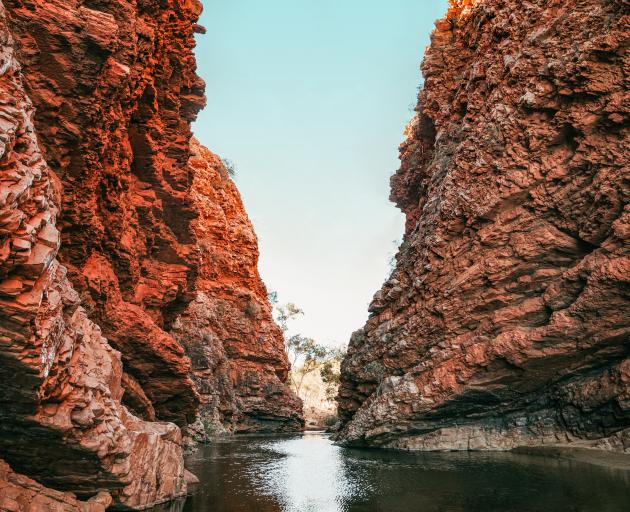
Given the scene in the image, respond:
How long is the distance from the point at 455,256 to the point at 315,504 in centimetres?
1894

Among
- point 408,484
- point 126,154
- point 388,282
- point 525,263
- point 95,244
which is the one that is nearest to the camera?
point 408,484

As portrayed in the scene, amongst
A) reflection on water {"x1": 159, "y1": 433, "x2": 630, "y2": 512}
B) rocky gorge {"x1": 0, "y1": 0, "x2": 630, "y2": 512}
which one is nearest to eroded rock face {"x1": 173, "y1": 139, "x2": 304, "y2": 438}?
rocky gorge {"x1": 0, "y1": 0, "x2": 630, "y2": 512}

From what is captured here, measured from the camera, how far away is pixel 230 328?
5647 cm

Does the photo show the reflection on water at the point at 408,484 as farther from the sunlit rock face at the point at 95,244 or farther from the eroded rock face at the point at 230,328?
Answer: the eroded rock face at the point at 230,328

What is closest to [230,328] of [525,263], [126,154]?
[126,154]

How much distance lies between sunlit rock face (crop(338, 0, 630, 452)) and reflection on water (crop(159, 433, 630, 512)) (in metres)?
3.12

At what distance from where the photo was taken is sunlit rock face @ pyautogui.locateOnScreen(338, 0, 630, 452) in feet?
77.5

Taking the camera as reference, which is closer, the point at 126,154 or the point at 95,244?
the point at 95,244

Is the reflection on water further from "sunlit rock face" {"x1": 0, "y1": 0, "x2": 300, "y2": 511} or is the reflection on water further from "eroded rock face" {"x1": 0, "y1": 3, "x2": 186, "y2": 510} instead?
"eroded rock face" {"x1": 0, "y1": 3, "x2": 186, "y2": 510}

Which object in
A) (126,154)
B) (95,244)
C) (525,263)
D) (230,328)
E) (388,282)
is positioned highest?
(126,154)

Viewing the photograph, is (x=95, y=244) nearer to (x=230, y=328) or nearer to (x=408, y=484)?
(x=408, y=484)

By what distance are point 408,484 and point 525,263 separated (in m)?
14.1

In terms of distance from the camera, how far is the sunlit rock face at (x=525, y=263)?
23609 mm

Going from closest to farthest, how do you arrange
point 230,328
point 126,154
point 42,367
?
point 42,367
point 126,154
point 230,328
